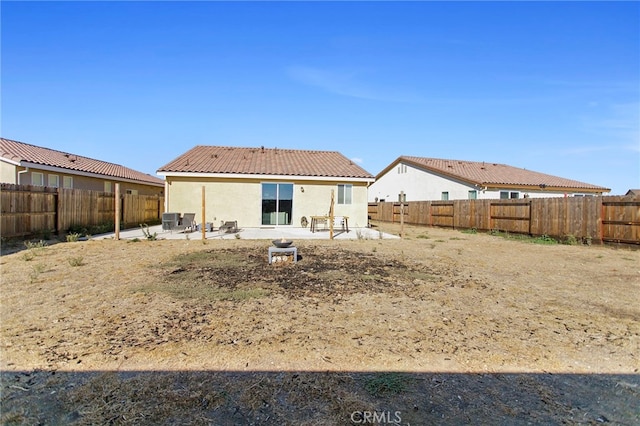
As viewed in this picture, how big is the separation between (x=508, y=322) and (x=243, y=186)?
14.4 metres

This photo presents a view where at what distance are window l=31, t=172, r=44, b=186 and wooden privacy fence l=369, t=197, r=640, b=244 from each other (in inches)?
816

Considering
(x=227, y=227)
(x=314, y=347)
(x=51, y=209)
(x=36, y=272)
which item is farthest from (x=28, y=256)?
(x=314, y=347)

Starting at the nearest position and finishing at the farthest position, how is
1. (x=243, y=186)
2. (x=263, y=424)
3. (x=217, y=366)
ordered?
(x=263, y=424)
(x=217, y=366)
(x=243, y=186)

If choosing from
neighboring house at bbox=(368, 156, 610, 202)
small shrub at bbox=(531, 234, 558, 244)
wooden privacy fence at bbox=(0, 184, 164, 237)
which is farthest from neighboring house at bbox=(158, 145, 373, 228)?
neighboring house at bbox=(368, 156, 610, 202)

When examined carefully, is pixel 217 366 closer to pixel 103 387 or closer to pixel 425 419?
pixel 103 387

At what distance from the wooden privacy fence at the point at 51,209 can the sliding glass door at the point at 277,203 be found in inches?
266

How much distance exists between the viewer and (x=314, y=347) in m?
3.49

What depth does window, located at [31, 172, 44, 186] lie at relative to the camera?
599 inches

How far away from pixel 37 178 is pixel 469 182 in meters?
24.0

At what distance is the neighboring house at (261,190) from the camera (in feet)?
55.0

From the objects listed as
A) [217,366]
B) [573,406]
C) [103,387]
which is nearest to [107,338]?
[103,387]

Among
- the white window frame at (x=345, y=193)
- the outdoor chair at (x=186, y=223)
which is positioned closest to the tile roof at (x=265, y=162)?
the white window frame at (x=345, y=193)

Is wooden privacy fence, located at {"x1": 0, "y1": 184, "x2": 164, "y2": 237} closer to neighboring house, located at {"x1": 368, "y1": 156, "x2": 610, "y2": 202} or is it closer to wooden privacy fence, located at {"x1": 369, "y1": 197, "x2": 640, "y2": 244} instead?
wooden privacy fence, located at {"x1": 369, "y1": 197, "x2": 640, "y2": 244}

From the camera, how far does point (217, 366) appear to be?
121 inches
